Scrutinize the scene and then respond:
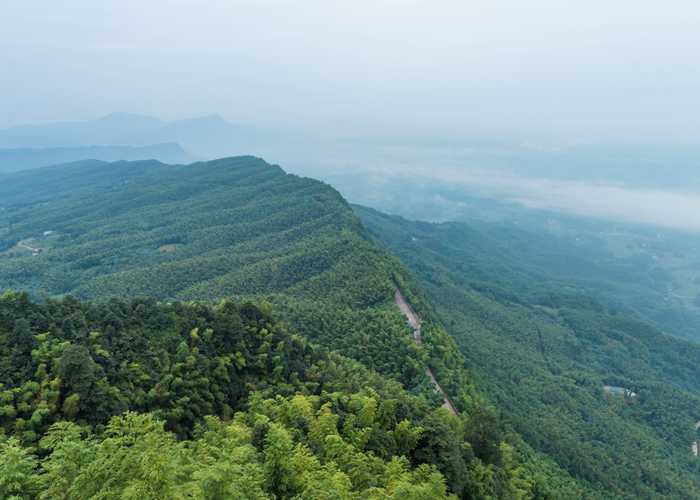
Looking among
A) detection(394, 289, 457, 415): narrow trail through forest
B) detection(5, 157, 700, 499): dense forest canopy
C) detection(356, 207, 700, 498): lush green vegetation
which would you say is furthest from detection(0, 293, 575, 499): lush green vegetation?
detection(356, 207, 700, 498): lush green vegetation

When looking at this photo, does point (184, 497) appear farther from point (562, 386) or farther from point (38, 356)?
point (562, 386)

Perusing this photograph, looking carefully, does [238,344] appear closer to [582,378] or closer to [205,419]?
[205,419]

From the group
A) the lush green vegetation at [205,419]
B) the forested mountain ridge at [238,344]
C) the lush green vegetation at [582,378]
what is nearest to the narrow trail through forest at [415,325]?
the forested mountain ridge at [238,344]

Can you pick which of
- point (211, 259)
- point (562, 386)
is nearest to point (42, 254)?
point (211, 259)

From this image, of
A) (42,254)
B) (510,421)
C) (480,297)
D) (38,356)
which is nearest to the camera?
(38,356)

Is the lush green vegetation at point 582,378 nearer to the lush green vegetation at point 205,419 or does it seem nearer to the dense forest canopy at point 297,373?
the dense forest canopy at point 297,373

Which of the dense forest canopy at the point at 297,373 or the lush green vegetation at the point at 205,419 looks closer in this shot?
the lush green vegetation at the point at 205,419
